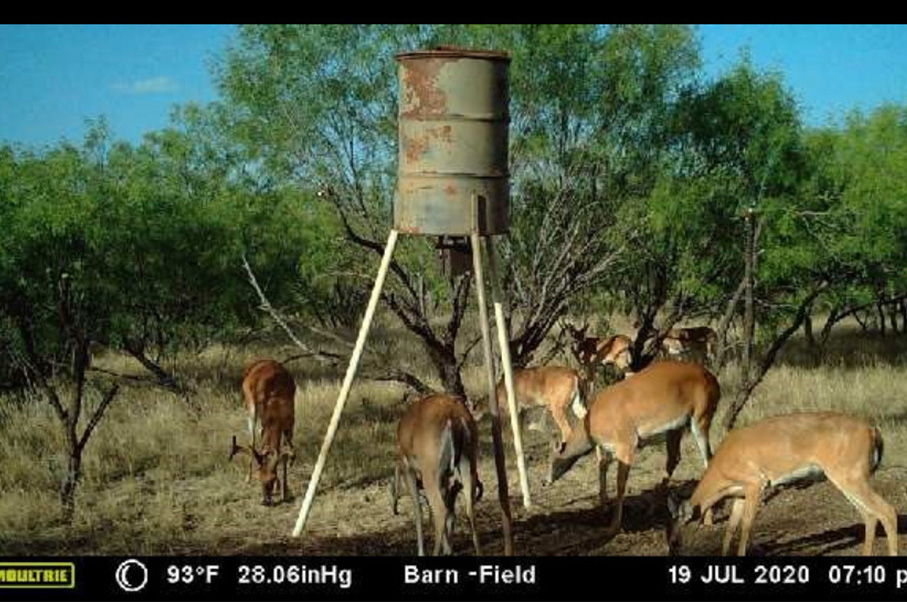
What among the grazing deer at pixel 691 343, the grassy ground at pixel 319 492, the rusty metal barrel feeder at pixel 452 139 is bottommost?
the grassy ground at pixel 319 492

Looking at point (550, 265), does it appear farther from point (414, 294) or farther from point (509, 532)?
point (509, 532)

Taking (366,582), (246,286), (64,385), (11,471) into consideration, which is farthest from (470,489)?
(246,286)

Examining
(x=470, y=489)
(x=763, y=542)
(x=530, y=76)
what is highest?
(x=530, y=76)

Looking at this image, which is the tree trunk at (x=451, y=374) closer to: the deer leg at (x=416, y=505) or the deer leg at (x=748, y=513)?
the deer leg at (x=416, y=505)

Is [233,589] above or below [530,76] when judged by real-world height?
below

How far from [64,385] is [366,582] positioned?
1091 centimetres

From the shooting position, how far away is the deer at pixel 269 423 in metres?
9.81

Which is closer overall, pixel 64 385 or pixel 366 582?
pixel 366 582

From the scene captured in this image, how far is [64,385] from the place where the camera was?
15492 millimetres

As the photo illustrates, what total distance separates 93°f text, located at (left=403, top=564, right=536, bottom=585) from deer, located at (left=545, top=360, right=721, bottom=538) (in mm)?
3354

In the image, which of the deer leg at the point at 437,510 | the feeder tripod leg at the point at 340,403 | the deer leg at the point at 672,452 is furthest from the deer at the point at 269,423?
the deer leg at the point at 672,452

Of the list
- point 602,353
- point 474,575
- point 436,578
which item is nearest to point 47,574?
point 436,578

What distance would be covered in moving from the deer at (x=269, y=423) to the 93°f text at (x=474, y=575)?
4.10m

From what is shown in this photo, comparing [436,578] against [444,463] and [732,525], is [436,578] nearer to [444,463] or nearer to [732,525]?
[444,463]
